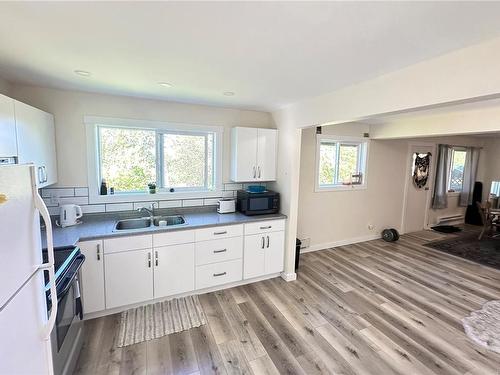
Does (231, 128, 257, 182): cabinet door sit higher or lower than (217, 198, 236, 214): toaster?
higher

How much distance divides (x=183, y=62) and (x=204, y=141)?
1637mm

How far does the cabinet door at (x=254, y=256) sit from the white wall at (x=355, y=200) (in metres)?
1.14

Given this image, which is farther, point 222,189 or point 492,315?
point 222,189

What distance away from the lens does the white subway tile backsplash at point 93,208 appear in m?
2.81

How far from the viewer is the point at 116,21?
1.28 meters

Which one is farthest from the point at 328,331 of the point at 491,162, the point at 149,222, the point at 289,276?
the point at 491,162

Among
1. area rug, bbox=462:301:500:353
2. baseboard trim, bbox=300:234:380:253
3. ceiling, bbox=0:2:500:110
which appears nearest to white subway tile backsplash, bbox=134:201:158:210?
ceiling, bbox=0:2:500:110

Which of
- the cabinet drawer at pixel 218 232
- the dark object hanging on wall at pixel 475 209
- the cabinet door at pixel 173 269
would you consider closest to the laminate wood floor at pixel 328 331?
the cabinet door at pixel 173 269

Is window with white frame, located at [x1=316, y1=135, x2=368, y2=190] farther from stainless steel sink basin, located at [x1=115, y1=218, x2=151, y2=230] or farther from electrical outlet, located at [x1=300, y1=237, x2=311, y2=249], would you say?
stainless steel sink basin, located at [x1=115, y1=218, x2=151, y2=230]

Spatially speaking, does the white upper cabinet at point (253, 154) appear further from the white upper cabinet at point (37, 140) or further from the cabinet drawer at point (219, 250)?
the white upper cabinet at point (37, 140)

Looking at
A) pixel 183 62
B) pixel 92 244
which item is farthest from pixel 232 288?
pixel 183 62

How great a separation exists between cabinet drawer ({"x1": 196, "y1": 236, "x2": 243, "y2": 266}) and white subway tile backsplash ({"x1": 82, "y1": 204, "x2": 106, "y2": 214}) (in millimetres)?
1212

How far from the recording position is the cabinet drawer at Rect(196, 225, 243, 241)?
2794 millimetres

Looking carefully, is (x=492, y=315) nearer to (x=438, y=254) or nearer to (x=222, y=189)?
(x=438, y=254)
